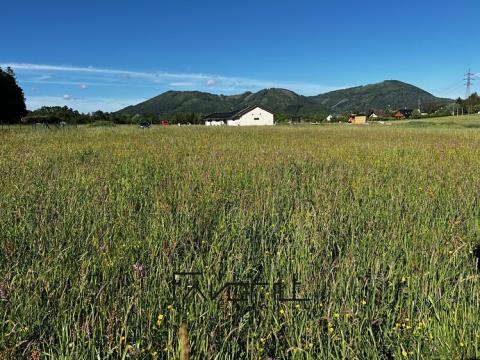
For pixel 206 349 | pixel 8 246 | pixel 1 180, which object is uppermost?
pixel 1 180

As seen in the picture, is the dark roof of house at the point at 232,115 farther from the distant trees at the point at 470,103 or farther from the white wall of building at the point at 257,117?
the distant trees at the point at 470,103

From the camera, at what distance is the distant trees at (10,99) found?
176 ft

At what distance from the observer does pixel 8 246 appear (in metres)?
2.68

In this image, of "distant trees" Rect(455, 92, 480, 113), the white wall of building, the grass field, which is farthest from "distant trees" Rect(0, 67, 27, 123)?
"distant trees" Rect(455, 92, 480, 113)

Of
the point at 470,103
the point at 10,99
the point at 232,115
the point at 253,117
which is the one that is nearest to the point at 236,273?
the point at 10,99

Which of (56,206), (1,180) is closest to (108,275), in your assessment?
(56,206)

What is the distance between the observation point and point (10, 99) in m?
55.8

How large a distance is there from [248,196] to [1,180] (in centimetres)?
363

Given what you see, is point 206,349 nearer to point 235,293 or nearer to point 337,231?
point 235,293

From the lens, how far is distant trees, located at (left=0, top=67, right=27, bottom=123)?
53.6m

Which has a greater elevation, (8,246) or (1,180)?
(1,180)

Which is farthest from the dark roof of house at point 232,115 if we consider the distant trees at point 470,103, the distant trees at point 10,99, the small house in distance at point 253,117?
the distant trees at point 470,103

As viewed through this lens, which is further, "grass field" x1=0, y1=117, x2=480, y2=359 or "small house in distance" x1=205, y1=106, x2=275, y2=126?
"small house in distance" x1=205, y1=106, x2=275, y2=126

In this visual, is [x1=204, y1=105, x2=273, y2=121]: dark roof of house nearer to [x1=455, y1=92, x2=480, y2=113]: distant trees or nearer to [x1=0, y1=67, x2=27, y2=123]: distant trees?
[x1=0, y1=67, x2=27, y2=123]: distant trees
